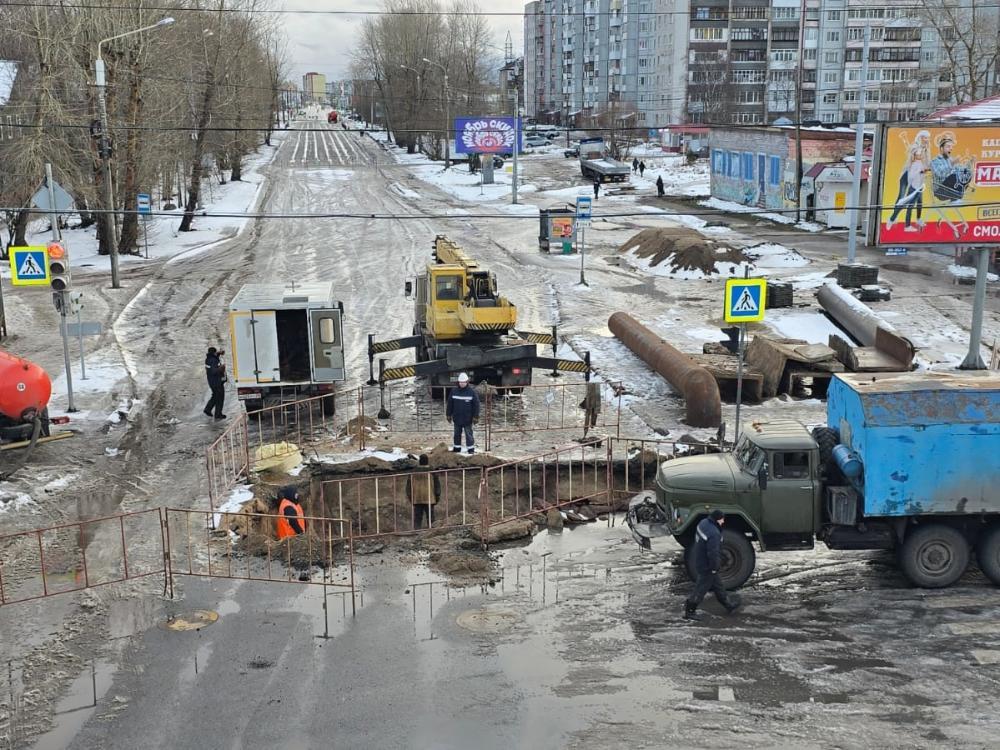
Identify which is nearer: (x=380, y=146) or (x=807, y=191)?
(x=807, y=191)

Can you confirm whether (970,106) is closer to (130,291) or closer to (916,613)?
(916,613)

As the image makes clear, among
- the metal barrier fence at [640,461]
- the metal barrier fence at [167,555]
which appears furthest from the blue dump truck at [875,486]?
the metal barrier fence at [167,555]

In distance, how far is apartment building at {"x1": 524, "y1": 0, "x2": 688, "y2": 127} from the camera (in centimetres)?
11256

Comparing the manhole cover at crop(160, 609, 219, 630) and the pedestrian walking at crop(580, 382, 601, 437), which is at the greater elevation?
the pedestrian walking at crop(580, 382, 601, 437)

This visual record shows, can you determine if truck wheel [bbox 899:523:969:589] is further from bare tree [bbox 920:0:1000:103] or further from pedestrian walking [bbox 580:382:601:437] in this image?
bare tree [bbox 920:0:1000:103]

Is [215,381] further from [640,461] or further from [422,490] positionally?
[640,461]

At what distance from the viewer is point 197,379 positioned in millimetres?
23641

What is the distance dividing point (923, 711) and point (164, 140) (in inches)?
1612

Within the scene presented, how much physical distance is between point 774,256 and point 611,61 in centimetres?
10082

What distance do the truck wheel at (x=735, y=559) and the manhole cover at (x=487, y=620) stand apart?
2.31 metres

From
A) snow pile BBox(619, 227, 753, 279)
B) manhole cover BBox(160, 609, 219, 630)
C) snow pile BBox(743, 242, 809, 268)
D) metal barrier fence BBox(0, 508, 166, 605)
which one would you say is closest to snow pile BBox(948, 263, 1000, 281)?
snow pile BBox(743, 242, 809, 268)

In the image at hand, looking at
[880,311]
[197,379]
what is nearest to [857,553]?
[197,379]

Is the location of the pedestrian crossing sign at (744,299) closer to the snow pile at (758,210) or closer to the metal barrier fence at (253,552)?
the metal barrier fence at (253,552)

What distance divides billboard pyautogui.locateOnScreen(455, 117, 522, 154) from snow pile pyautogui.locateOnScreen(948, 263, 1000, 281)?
34529 millimetres
